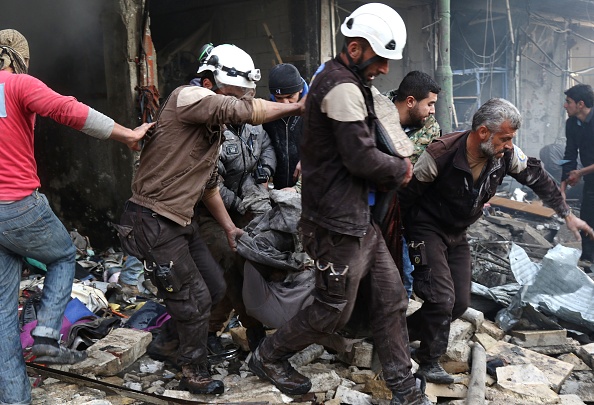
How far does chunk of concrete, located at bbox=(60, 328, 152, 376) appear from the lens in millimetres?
4062

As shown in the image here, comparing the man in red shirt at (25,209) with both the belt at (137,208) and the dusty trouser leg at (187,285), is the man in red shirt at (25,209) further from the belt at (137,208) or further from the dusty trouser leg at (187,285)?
the dusty trouser leg at (187,285)

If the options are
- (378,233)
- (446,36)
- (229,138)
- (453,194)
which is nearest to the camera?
(378,233)

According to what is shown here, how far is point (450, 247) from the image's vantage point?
412 centimetres

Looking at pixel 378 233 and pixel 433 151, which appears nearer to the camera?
pixel 378 233

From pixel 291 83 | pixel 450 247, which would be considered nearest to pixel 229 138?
pixel 291 83

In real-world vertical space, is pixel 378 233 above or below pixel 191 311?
above

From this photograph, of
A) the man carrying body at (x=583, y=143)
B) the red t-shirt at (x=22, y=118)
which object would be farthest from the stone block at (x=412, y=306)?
the man carrying body at (x=583, y=143)

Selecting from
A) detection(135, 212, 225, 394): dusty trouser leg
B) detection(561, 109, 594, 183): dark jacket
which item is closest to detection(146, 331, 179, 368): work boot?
detection(135, 212, 225, 394): dusty trouser leg

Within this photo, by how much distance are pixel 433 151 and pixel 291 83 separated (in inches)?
55.8

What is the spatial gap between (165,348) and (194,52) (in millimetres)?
7031

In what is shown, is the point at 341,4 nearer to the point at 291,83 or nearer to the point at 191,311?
the point at 291,83

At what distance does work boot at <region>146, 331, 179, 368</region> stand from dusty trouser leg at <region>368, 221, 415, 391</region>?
1526 millimetres

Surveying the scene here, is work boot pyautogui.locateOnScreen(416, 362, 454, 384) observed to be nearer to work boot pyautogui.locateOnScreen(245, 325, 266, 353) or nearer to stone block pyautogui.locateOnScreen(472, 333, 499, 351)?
stone block pyautogui.locateOnScreen(472, 333, 499, 351)

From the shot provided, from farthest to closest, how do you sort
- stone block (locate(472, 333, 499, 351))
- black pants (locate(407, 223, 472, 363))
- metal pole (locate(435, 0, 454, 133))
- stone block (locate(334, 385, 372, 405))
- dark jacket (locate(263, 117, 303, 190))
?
metal pole (locate(435, 0, 454, 133)) → dark jacket (locate(263, 117, 303, 190)) → stone block (locate(472, 333, 499, 351)) → black pants (locate(407, 223, 472, 363)) → stone block (locate(334, 385, 372, 405))
